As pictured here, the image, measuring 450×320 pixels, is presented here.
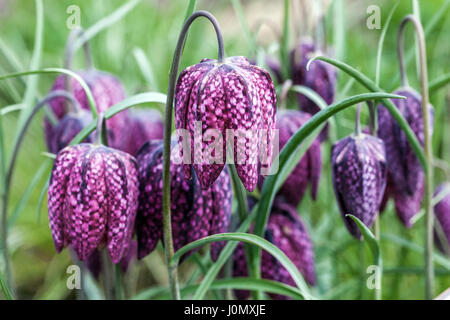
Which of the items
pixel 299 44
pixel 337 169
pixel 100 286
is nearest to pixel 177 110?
pixel 337 169

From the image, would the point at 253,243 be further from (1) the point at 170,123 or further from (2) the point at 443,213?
(2) the point at 443,213

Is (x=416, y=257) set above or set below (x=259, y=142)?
below

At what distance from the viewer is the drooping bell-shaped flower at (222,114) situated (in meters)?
0.68

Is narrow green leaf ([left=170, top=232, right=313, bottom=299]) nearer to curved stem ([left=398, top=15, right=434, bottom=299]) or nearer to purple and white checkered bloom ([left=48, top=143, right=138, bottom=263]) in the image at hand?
purple and white checkered bloom ([left=48, top=143, right=138, bottom=263])

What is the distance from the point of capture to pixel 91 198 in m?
0.79

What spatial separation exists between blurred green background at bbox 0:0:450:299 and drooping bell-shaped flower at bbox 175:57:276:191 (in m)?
0.41

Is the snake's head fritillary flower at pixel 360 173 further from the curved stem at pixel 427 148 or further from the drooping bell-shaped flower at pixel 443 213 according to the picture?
the drooping bell-shaped flower at pixel 443 213

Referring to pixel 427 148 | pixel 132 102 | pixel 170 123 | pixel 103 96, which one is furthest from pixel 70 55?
pixel 427 148

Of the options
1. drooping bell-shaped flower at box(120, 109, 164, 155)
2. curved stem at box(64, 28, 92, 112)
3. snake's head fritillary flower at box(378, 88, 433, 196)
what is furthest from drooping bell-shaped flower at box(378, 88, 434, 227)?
curved stem at box(64, 28, 92, 112)

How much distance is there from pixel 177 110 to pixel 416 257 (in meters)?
1.22

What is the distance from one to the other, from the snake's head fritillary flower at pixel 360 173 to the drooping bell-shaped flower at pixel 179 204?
0.19 m

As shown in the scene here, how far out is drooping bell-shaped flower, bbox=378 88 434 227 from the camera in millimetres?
1002
